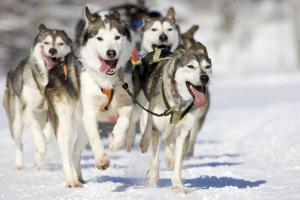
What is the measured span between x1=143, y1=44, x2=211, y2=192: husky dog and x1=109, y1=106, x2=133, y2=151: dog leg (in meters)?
0.20

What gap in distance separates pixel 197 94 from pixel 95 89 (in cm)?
79

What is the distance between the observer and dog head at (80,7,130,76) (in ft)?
17.2

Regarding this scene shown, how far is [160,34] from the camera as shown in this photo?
23.4 ft

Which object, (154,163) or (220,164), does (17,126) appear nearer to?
(220,164)

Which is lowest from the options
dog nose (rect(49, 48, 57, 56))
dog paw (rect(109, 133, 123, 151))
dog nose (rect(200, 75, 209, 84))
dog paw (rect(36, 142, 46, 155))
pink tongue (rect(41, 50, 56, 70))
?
dog paw (rect(36, 142, 46, 155))

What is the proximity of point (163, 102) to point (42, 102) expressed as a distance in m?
1.85

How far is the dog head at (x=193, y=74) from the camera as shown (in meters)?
4.93

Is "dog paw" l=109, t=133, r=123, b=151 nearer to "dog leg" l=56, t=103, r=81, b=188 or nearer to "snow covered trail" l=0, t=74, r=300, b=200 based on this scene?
"snow covered trail" l=0, t=74, r=300, b=200

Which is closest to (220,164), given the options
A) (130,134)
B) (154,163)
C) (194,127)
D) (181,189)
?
(194,127)

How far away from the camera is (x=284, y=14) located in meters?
42.9

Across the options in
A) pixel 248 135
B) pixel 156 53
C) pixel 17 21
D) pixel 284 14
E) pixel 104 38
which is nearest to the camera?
pixel 104 38

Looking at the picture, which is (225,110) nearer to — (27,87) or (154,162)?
(27,87)

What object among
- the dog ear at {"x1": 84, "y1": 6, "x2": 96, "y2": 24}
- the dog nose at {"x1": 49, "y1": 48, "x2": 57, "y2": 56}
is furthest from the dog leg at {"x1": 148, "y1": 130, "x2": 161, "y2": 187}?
the dog nose at {"x1": 49, "y1": 48, "x2": 57, "y2": 56}

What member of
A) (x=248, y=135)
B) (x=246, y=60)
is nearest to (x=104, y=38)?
(x=248, y=135)
